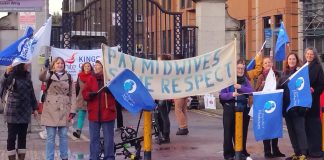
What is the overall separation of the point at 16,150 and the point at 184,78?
125 inches

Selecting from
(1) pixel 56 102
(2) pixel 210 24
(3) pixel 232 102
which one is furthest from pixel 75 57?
(3) pixel 232 102

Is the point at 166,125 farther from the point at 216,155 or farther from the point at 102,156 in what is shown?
the point at 102,156

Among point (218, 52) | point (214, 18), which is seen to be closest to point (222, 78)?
point (218, 52)

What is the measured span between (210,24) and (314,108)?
32.6 ft

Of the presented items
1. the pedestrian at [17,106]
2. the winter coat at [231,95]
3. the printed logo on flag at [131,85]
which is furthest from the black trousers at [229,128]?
the pedestrian at [17,106]

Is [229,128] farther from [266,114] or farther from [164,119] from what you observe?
[164,119]

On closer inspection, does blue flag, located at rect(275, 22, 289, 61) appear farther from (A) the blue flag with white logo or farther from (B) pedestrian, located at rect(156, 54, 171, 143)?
(A) the blue flag with white logo

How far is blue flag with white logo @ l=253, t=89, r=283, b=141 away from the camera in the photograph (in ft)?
33.6

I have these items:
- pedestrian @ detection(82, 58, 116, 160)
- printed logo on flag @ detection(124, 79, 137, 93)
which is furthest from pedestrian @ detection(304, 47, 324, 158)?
pedestrian @ detection(82, 58, 116, 160)

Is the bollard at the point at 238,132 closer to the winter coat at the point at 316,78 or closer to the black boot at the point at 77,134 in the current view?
the winter coat at the point at 316,78

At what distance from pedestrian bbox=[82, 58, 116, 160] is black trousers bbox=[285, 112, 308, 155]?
2958 millimetres

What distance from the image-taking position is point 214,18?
2072 cm

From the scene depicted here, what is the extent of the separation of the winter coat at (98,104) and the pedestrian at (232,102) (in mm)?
1832

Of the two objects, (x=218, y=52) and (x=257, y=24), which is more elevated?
(x=257, y=24)
